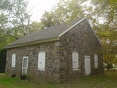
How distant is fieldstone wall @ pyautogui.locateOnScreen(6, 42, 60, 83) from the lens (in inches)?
492

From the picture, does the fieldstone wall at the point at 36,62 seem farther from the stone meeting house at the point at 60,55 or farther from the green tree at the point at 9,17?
the green tree at the point at 9,17

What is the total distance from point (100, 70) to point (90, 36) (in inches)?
170

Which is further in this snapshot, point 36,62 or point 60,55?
point 36,62

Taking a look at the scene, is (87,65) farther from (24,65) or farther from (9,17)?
(9,17)

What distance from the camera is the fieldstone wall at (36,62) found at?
12484 mm

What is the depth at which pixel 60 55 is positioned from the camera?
1243cm

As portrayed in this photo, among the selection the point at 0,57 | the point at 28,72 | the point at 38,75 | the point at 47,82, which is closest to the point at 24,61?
the point at 28,72

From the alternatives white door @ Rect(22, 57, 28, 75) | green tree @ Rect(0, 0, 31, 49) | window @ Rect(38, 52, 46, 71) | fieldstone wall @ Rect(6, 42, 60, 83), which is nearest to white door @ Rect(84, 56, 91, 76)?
fieldstone wall @ Rect(6, 42, 60, 83)

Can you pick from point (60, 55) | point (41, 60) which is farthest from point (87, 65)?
→ point (41, 60)

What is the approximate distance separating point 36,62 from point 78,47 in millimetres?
4324

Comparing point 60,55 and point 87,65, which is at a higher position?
point 60,55

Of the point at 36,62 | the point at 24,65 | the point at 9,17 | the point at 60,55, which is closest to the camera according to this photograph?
the point at 60,55

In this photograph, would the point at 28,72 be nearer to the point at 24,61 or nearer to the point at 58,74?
the point at 24,61

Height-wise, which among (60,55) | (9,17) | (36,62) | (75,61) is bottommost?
(36,62)
